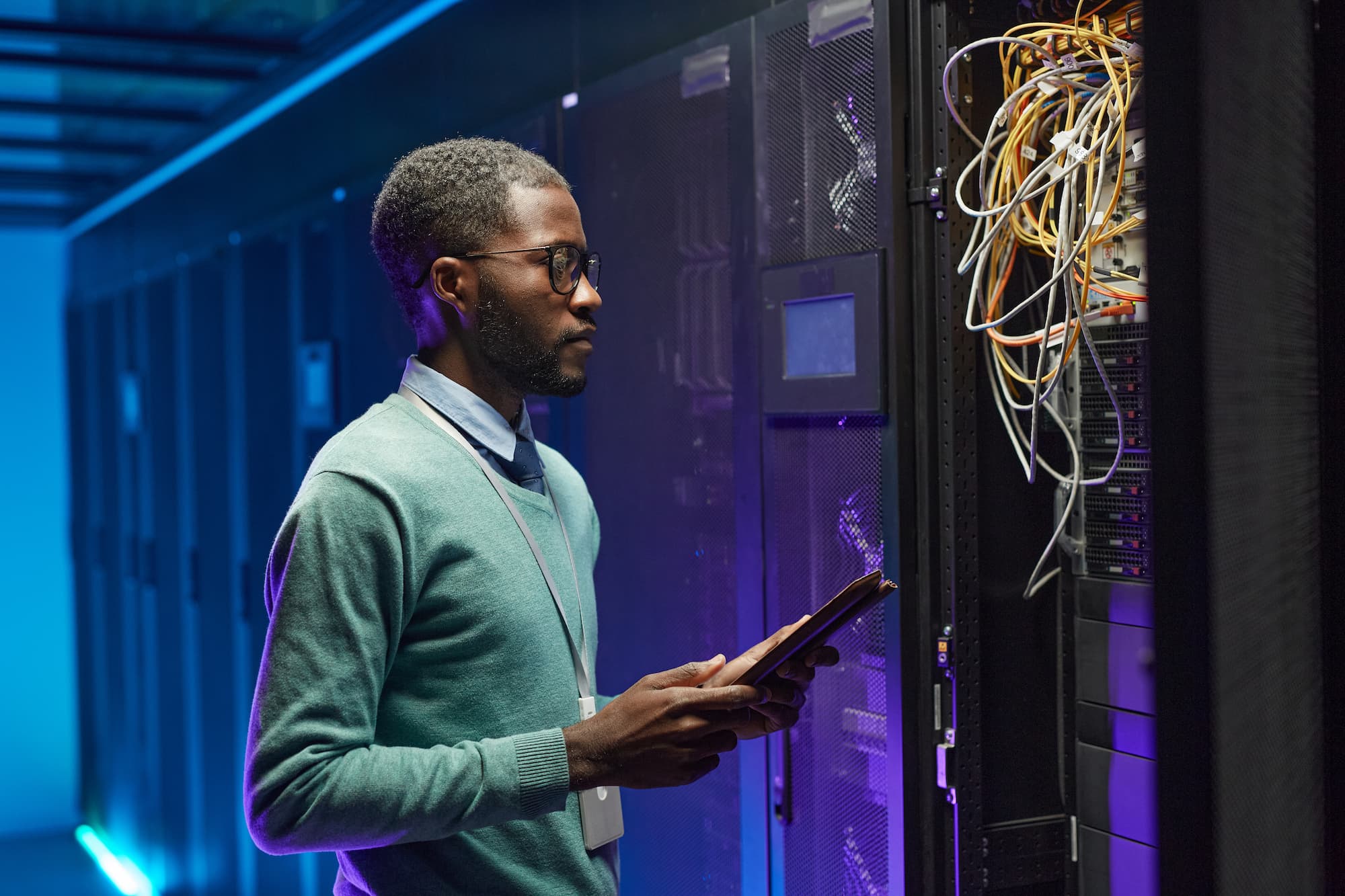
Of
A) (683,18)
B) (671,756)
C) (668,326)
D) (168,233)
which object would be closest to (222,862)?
(168,233)

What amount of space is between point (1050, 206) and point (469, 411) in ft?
2.76

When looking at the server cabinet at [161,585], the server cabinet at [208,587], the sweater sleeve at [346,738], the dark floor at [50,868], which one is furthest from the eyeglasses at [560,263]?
the dark floor at [50,868]

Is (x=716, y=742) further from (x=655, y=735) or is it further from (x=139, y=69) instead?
(x=139, y=69)

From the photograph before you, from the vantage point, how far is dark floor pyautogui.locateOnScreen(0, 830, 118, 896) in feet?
18.2

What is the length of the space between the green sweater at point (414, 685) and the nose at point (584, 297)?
0.22m

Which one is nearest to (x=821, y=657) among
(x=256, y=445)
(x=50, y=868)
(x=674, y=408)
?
(x=674, y=408)

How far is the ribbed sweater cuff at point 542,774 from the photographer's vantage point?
3.51 ft

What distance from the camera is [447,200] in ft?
4.29

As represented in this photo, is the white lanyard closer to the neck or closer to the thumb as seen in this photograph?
the neck

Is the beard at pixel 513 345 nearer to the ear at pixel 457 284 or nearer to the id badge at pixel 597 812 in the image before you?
the ear at pixel 457 284

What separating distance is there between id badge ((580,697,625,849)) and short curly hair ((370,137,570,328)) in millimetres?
495

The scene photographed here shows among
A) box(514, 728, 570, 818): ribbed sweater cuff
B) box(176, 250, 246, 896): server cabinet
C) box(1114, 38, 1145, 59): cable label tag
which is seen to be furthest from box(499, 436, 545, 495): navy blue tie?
box(176, 250, 246, 896): server cabinet

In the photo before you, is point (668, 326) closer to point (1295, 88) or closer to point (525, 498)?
point (525, 498)

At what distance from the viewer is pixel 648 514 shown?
7.22 feet
